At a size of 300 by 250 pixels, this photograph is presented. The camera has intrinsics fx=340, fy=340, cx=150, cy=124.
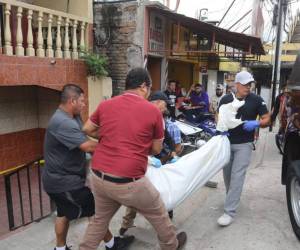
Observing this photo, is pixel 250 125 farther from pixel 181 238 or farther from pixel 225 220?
pixel 181 238

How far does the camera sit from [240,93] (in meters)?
3.67

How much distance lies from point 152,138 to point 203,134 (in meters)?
5.82

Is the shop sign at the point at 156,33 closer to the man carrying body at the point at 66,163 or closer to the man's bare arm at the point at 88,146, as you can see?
the man carrying body at the point at 66,163

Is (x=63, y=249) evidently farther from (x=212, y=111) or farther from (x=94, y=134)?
(x=212, y=111)

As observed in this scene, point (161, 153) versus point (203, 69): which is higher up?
point (203, 69)

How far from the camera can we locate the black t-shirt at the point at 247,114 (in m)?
3.62

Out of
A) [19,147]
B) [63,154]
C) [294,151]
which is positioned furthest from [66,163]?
[19,147]

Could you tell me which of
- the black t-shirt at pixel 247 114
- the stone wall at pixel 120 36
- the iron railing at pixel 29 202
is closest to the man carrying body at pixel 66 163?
the iron railing at pixel 29 202

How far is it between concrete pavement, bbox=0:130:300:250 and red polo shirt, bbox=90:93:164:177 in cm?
124

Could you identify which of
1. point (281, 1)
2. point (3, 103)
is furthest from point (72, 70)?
point (281, 1)

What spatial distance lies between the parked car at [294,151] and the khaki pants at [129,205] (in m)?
1.42

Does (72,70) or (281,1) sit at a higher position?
(281,1)

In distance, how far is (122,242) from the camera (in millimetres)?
3250

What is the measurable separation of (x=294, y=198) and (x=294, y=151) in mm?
513
